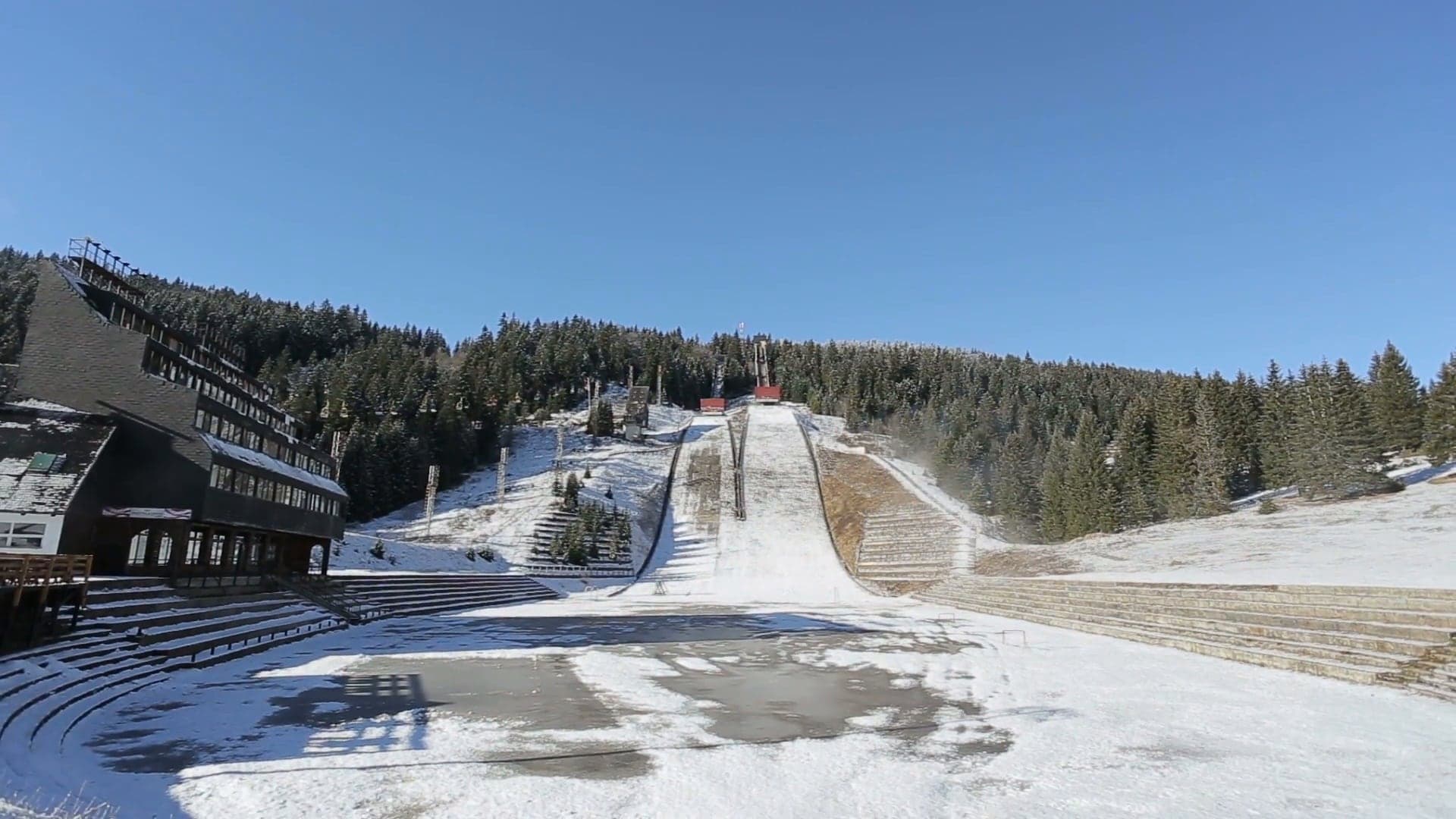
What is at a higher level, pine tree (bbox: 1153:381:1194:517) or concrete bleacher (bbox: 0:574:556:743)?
pine tree (bbox: 1153:381:1194:517)

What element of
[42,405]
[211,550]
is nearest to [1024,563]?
[211,550]

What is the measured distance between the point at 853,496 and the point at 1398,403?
117 feet

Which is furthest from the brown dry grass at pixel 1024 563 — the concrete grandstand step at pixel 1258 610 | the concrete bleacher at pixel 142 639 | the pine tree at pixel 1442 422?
the concrete bleacher at pixel 142 639

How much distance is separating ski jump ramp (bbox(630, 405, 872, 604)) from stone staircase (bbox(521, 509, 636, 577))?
197 centimetres

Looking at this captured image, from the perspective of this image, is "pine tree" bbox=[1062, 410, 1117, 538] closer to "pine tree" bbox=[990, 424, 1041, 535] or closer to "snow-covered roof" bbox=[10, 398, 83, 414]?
"pine tree" bbox=[990, 424, 1041, 535]

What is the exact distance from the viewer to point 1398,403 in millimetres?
47781

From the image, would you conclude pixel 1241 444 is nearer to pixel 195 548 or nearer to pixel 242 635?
pixel 242 635

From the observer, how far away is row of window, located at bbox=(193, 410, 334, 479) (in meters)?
24.2

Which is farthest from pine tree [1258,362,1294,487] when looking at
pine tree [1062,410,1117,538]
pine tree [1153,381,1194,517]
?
pine tree [1062,410,1117,538]

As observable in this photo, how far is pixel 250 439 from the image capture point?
27922mm

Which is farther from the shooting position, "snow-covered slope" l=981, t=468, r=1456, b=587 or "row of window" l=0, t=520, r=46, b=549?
"snow-covered slope" l=981, t=468, r=1456, b=587

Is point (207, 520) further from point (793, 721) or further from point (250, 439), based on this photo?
point (793, 721)

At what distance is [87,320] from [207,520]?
7.92m

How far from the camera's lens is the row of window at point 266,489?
928 inches
